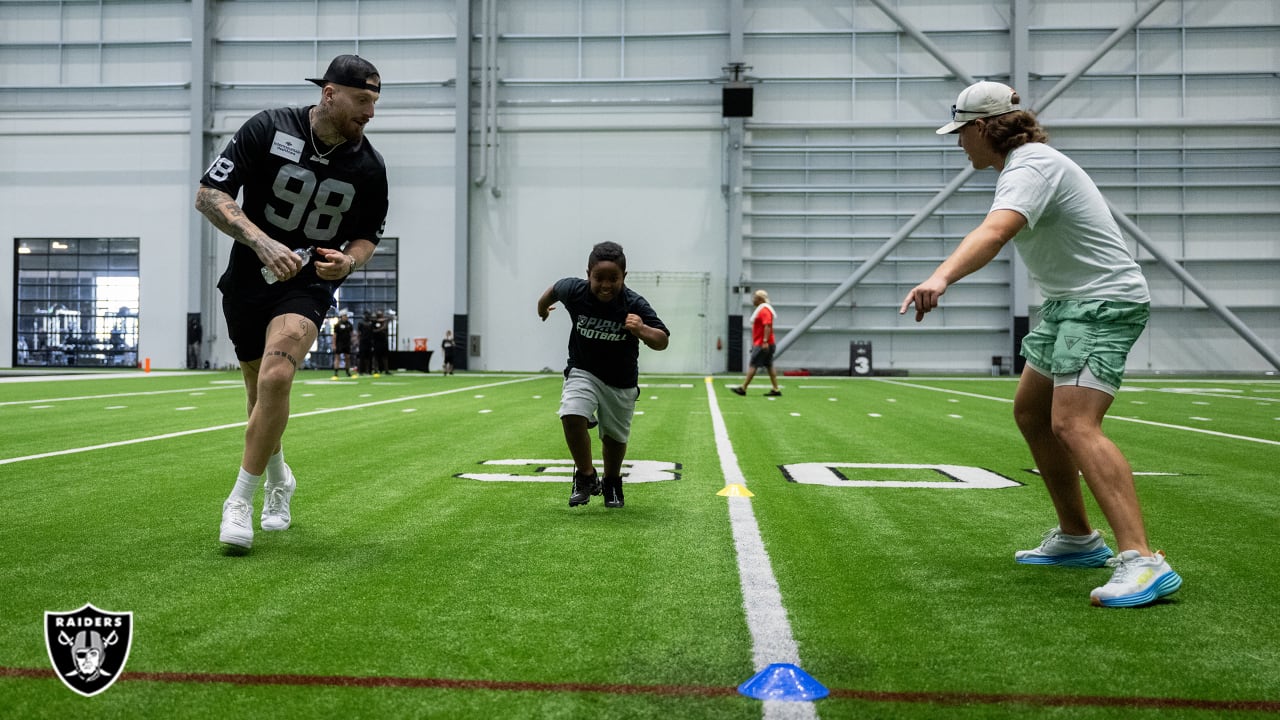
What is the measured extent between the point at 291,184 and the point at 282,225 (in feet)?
0.62

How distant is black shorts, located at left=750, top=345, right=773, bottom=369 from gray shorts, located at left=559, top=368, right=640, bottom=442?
13059 millimetres

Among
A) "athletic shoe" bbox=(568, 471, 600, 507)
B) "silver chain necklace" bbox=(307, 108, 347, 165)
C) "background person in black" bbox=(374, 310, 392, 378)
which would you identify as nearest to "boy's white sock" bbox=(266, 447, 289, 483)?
"silver chain necklace" bbox=(307, 108, 347, 165)

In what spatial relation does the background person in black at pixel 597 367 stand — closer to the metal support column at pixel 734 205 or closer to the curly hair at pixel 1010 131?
the curly hair at pixel 1010 131

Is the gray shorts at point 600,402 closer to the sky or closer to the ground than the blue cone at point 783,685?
closer to the sky

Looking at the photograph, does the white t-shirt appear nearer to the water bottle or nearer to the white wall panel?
the water bottle

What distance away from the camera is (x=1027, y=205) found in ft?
11.9

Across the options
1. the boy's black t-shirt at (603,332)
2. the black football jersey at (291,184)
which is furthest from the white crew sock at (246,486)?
the boy's black t-shirt at (603,332)

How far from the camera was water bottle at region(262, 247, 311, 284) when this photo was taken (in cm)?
442

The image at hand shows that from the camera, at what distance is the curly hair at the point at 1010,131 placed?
396 centimetres

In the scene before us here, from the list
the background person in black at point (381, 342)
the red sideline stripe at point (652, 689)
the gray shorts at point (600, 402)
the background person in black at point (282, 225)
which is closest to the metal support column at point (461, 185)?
the background person in black at point (381, 342)

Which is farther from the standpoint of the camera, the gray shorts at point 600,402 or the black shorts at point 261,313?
the gray shorts at point 600,402

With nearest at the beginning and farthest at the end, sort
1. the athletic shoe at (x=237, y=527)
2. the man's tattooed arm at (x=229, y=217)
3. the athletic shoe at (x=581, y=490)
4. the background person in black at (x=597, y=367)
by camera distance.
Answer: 1. the athletic shoe at (x=237, y=527)
2. the man's tattooed arm at (x=229, y=217)
3. the background person in black at (x=597, y=367)
4. the athletic shoe at (x=581, y=490)

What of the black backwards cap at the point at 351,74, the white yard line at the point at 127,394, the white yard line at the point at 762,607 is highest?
the black backwards cap at the point at 351,74
